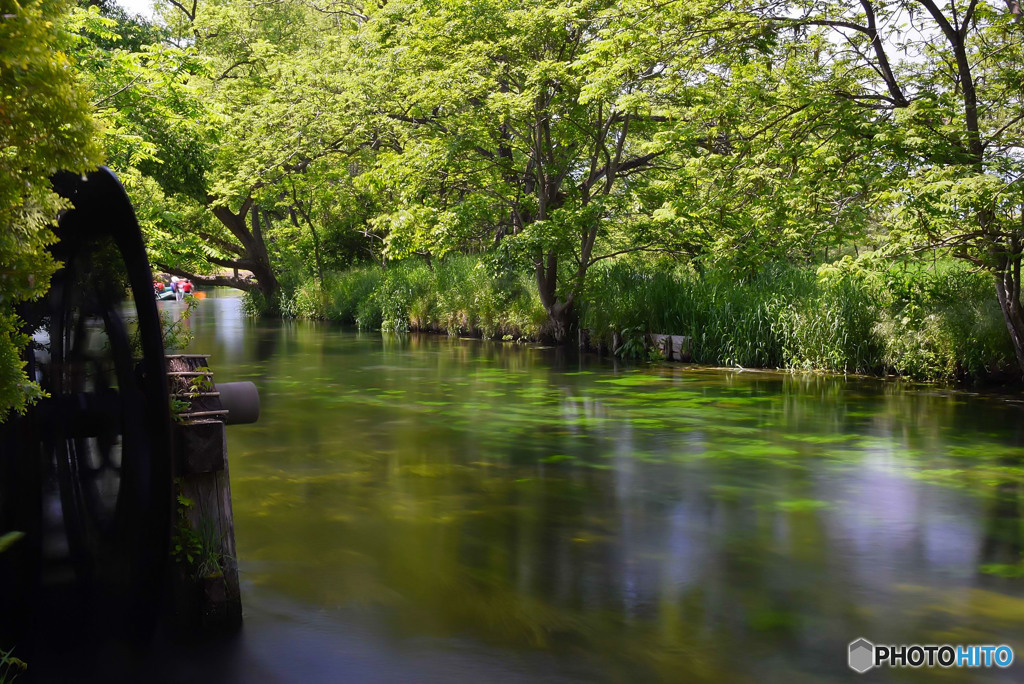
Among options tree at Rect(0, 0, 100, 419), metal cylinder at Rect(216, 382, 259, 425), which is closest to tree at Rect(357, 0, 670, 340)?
metal cylinder at Rect(216, 382, 259, 425)

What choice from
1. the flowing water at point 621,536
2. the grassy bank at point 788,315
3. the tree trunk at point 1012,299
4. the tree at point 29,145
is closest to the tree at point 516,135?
the grassy bank at point 788,315

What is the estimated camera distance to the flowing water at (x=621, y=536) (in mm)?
4941

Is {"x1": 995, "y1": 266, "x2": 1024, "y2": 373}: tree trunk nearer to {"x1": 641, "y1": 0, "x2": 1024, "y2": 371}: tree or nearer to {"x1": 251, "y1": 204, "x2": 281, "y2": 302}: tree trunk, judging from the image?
{"x1": 641, "y1": 0, "x2": 1024, "y2": 371}: tree

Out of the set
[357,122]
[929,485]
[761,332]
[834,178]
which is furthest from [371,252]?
[929,485]

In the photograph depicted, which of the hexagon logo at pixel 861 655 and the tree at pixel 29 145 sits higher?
the tree at pixel 29 145

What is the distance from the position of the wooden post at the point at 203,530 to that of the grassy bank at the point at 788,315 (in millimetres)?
10408

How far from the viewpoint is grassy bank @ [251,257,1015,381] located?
1469 cm

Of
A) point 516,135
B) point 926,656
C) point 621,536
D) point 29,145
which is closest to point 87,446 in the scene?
point 29,145

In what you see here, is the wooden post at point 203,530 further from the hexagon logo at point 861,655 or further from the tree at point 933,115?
the tree at point 933,115

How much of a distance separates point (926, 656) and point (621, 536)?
2456 mm

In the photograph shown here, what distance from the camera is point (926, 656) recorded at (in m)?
4.86

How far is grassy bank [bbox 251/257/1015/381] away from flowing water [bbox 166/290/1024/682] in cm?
128

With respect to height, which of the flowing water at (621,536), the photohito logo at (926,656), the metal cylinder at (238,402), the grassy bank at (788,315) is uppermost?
the grassy bank at (788,315)

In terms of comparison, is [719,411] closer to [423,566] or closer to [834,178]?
[834,178]
